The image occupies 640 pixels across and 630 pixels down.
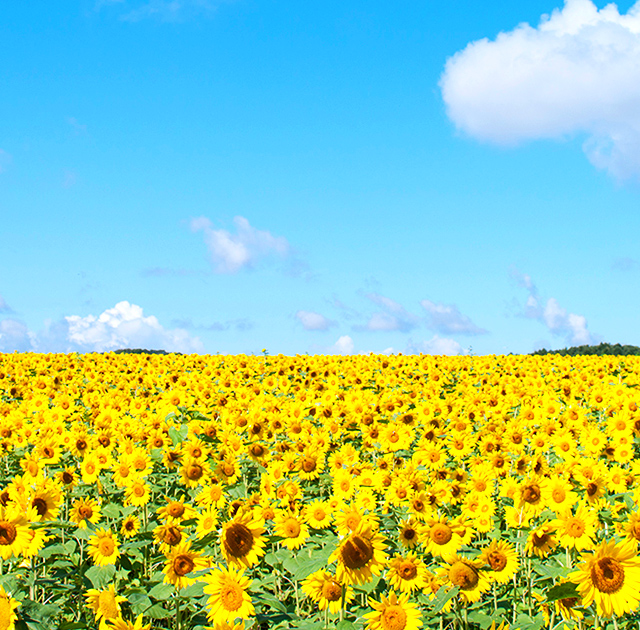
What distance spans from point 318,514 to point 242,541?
5.69ft

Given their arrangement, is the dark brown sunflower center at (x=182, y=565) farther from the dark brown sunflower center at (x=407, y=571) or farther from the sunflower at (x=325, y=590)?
the dark brown sunflower center at (x=407, y=571)

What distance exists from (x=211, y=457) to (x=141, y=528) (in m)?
1.31

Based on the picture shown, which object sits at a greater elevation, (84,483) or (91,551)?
(84,483)

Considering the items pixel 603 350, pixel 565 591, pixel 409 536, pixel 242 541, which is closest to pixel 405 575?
pixel 409 536

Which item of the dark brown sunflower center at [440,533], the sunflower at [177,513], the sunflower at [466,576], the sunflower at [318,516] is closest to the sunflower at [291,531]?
the sunflower at [318,516]

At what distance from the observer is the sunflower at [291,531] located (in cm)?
612

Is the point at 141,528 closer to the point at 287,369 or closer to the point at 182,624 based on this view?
the point at 182,624

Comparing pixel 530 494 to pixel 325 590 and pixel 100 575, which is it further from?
pixel 100 575

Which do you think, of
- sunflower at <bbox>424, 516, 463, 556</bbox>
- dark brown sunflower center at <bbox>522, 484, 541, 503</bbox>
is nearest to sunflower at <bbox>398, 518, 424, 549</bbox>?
sunflower at <bbox>424, 516, 463, 556</bbox>

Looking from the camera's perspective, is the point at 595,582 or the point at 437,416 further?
the point at 437,416

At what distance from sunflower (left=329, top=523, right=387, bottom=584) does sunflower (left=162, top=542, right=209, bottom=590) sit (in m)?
1.43

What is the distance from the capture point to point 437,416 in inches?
440

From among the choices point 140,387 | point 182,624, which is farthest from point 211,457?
point 140,387

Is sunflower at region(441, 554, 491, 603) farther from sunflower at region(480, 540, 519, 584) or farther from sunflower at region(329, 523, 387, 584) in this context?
sunflower at region(329, 523, 387, 584)
